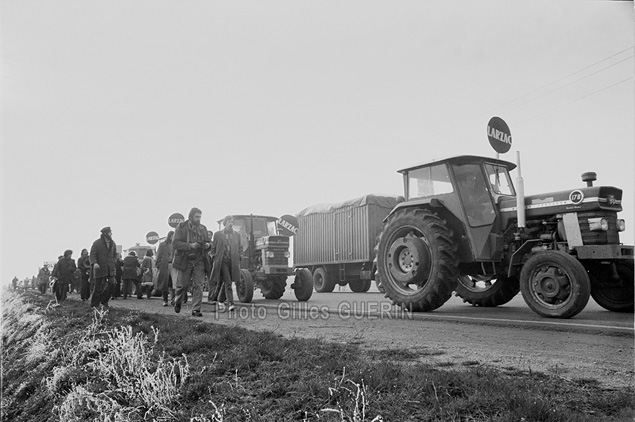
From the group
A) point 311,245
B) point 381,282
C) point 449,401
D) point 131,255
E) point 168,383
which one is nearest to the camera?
point 449,401

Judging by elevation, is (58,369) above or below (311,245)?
below

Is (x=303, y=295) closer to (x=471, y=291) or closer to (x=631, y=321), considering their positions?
(x=471, y=291)

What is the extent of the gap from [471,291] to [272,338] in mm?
5325

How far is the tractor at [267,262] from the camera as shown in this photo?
13.1 meters

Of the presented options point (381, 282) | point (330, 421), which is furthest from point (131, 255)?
point (330, 421)

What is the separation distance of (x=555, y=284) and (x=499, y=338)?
69.7 inches

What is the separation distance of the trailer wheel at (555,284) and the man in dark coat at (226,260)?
5224 mm

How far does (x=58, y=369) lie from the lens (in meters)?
4.61

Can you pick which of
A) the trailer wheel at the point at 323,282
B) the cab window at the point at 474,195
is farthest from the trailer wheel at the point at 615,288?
the trailer wheel at the point at 323,282

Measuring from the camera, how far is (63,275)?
14414mm

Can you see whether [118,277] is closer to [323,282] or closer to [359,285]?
[323,282]

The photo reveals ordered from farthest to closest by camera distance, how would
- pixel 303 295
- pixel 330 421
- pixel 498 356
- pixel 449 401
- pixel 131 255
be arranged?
pixel 131 255 < pixel 303 295 < pixel 498 356 < pixel 449 401 < pixel 330 421

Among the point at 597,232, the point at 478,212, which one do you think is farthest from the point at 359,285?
the point at 597,232

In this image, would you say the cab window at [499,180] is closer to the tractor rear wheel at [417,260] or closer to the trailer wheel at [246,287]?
the tractor rear wheel at [417,260]
